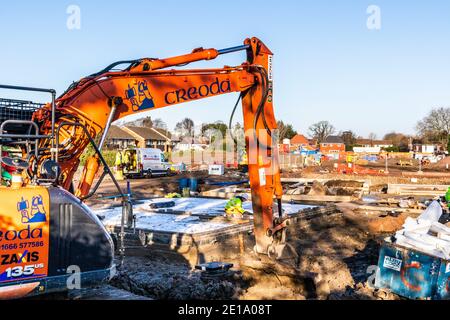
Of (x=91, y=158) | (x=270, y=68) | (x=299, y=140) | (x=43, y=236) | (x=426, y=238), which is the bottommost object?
(x=426, y=238)

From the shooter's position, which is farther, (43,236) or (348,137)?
(348,137)

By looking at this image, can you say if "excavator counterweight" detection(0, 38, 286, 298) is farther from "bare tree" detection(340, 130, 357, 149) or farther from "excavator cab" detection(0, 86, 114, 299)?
"bare tree" detection(340, 130, 357, 149)

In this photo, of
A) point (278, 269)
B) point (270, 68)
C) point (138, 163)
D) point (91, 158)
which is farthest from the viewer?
point (138, 163)

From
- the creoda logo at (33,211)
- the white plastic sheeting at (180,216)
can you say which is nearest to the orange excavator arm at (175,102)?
the creoda logo at (33,211)

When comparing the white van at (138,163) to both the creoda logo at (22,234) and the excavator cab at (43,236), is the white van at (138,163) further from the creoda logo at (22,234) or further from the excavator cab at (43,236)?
the creoda logo at (22,234)

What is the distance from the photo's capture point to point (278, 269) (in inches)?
365

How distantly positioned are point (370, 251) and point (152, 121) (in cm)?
9541

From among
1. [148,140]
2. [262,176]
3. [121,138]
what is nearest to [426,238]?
[262,176]

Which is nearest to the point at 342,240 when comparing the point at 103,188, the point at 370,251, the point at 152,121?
the point at 370,251

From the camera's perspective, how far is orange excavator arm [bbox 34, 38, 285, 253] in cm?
800

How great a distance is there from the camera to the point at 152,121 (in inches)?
4171

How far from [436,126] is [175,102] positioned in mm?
99449

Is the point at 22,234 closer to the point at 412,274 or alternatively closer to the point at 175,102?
the point at 175,102
